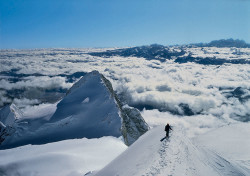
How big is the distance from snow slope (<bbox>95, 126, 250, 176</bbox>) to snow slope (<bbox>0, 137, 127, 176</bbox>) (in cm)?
765

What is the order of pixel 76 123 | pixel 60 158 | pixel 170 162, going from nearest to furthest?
1. pixel 170 162
2. pixel 60 158
3. pixel 76 123

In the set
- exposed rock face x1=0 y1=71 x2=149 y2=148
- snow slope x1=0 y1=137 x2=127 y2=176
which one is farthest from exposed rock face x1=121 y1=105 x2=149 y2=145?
snow slope x1=0 y1=137 x2=127 y2=176

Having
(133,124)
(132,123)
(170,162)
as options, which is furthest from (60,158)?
(132,123)

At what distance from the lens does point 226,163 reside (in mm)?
28891

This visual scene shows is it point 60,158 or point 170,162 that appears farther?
point 60,158

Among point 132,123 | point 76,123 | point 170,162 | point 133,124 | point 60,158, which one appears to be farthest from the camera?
point 132,123

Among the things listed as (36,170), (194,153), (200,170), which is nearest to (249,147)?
(194,153)

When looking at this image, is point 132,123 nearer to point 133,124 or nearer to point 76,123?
point 133,124

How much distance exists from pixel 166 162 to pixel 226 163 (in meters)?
12.9

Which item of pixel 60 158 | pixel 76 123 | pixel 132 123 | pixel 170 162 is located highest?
pixel 170 162

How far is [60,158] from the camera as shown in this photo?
3169 cm

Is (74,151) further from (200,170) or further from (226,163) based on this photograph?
(226,163)

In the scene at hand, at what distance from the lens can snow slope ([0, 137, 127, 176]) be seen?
2956 centimetres

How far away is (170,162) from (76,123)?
92.6ft
